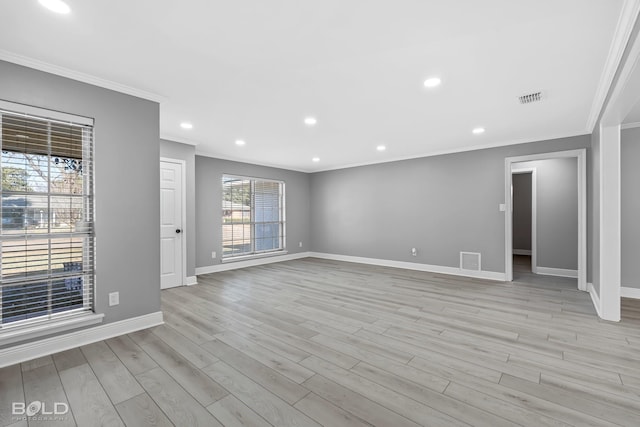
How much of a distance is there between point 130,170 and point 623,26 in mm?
4095

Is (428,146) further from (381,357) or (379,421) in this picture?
(379,421)

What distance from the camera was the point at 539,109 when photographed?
3.39 meters

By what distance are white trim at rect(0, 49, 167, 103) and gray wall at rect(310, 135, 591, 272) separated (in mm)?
4771

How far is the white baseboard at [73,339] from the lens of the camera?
2.26 meters

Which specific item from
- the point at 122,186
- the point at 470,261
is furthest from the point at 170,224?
the point at 470,261

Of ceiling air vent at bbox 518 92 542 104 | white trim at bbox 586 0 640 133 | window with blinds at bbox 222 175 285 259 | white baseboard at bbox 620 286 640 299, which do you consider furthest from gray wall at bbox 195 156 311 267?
white baseboard at bbox 620 286 640 299

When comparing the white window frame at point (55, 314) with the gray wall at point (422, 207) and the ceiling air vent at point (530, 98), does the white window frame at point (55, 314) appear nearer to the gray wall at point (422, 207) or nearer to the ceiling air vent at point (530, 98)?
the ceiling air vent at point (530, 98)

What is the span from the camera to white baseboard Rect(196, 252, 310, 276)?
5714 millimetres

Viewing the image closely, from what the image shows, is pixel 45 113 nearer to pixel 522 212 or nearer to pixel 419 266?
pixel 419 266

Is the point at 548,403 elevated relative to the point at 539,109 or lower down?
lower down

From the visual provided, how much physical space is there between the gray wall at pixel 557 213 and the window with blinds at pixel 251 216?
224 inches

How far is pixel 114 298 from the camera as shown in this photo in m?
2.76

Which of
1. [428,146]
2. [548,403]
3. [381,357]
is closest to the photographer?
[548,403]

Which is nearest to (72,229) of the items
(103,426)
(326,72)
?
(103,426)
